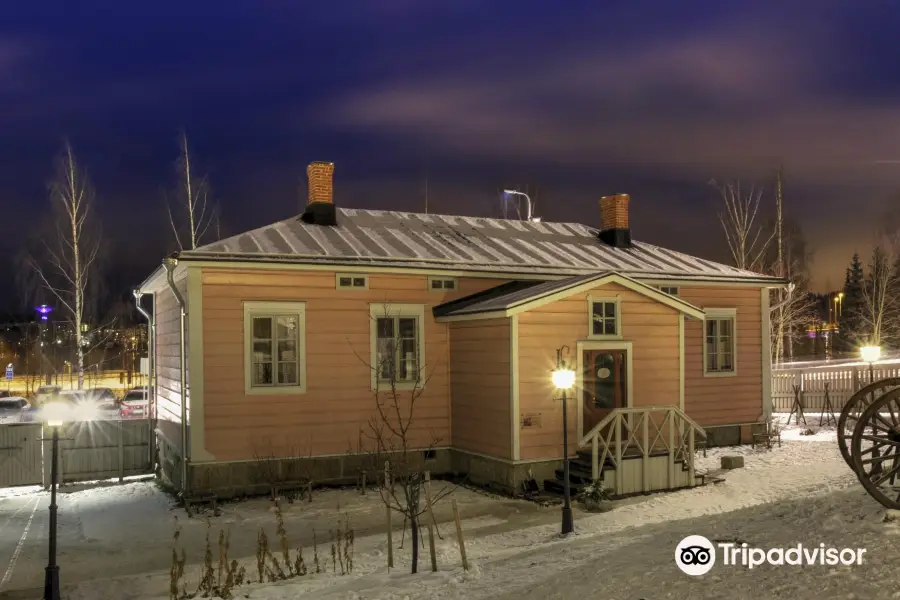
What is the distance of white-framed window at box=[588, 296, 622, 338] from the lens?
1436cm

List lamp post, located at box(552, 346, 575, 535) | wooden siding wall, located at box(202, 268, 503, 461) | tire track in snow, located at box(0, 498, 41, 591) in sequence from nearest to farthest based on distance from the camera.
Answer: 1. tire track in snow, located at box(0, 498, 41, 591)
2. lamp post, located at box(552, 346, 575, 535)
3. wooden siding wall, located at box(202, 268, 503, 461)

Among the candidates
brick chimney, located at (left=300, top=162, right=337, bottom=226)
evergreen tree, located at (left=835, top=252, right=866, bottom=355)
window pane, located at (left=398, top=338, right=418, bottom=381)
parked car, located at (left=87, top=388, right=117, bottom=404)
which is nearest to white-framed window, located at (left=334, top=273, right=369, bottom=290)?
window pane, located at (left=398, top=338, right=418, bottom=381)

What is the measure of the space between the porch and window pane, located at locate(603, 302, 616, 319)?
1.88m

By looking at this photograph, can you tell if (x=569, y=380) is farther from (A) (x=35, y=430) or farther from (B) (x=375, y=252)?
(A) (x=35, y=430)

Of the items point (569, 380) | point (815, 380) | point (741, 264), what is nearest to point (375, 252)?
point (569, 380)

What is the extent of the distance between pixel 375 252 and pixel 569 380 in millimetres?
5652

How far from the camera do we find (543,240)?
754 inches

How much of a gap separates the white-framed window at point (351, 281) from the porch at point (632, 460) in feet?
16.9

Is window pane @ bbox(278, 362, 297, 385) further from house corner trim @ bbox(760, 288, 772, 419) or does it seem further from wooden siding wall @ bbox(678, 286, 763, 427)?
house corner trim @ bbox(760, 288, 772, 419)

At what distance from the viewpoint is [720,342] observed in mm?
18828

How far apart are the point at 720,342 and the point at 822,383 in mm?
6693

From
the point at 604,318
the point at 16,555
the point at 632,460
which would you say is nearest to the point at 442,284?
the point at 604,318

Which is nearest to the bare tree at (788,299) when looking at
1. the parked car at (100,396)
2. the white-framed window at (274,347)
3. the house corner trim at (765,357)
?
the house corner trim at (765,357)

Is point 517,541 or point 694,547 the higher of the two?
point 694,547
